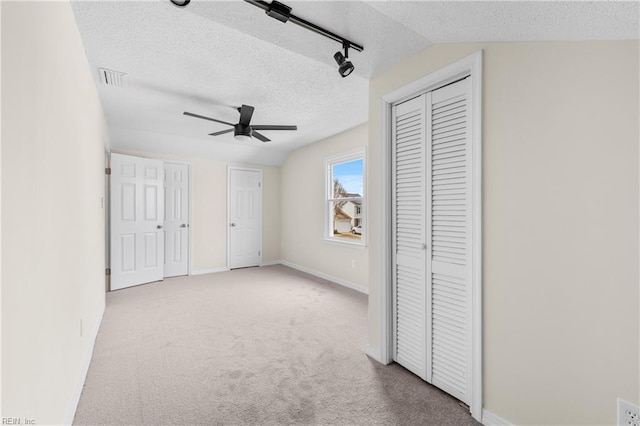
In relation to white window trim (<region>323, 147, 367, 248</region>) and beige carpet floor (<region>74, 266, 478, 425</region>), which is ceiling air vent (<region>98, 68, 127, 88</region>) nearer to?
beige carpet floor (<region>74, 266, 478, 425</region>)

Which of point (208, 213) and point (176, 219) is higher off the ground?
point (208, 213)

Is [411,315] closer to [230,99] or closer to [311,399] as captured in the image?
[311,399]

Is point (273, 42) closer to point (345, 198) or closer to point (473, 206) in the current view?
point (473, 206)

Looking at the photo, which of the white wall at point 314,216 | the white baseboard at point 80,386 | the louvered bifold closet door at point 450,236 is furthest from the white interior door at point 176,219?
the louvered bifold closet door at point 450,236

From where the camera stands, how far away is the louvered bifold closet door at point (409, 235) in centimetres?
212

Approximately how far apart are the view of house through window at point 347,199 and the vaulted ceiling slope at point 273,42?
92 cm

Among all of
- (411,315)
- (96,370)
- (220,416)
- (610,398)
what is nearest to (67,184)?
(96,370)

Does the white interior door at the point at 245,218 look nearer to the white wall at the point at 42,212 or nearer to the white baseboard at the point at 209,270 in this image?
the white baseboard at the point at 209,270

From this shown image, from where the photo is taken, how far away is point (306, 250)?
5633 mm

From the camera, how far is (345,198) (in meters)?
4.76

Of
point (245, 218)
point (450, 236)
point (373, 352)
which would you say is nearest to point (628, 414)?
point (450, 236)

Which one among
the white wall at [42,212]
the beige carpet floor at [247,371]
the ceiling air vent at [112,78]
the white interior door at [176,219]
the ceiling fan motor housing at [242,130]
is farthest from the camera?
the white interior door at [176,219]

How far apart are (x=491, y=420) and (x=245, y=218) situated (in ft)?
17.1

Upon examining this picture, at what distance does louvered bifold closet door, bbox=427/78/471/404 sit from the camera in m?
1.83
